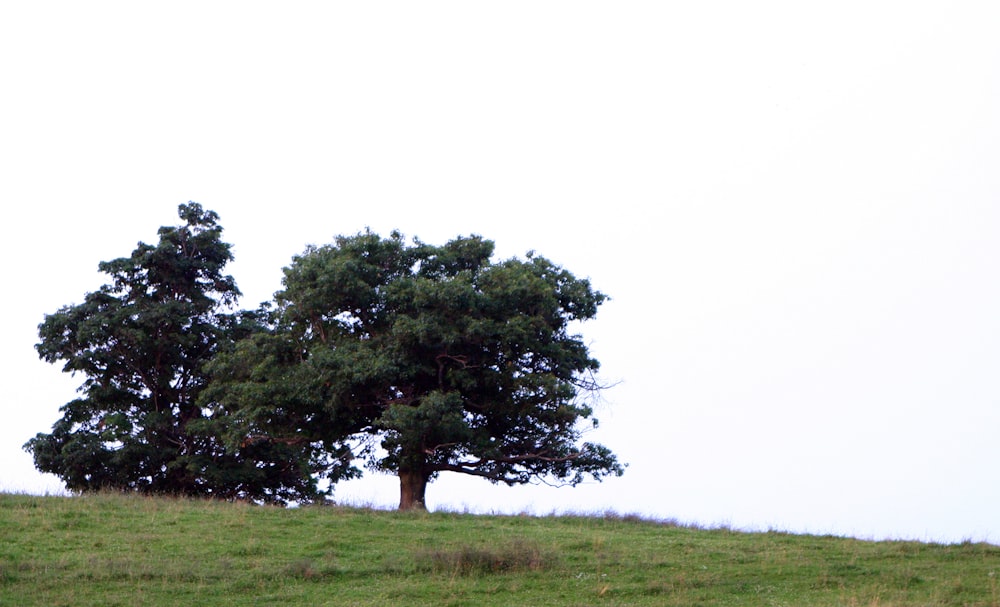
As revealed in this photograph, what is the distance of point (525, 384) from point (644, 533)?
7.07 m

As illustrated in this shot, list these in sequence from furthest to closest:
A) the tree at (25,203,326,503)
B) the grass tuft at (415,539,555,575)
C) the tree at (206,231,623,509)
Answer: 1. the tree at (25,203,326,503)
2. the tree at (206,231,623,509)
3. the grass tuft at (415,539,555,575)

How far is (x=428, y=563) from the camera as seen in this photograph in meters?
19.9

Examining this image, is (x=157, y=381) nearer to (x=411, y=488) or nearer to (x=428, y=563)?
(x=411, y=488)

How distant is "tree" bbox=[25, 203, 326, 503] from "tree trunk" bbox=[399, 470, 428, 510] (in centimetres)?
698

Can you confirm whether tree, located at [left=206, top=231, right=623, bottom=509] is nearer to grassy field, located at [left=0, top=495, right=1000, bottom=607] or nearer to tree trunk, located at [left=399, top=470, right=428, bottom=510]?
tree trunk, located at [left=399, top=470, right=428, bottom=510]

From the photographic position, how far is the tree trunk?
30656mm

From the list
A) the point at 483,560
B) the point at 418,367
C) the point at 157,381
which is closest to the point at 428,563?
the point at 483,560

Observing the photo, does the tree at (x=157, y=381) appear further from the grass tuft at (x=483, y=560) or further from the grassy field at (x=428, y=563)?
the grass tuft at (x=483, y=560)

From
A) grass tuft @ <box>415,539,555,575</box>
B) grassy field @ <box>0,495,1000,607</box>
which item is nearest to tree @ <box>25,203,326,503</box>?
grassy field @ <box>0,495,1000,607</box>

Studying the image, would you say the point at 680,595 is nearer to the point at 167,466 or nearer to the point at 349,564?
the point at 349,564

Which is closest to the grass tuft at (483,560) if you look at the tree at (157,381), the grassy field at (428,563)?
the grassy field at (428,563)

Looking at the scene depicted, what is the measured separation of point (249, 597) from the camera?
17.8 m

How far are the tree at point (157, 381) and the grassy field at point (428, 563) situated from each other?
40.1 feet

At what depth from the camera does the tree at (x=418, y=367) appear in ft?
97.0
